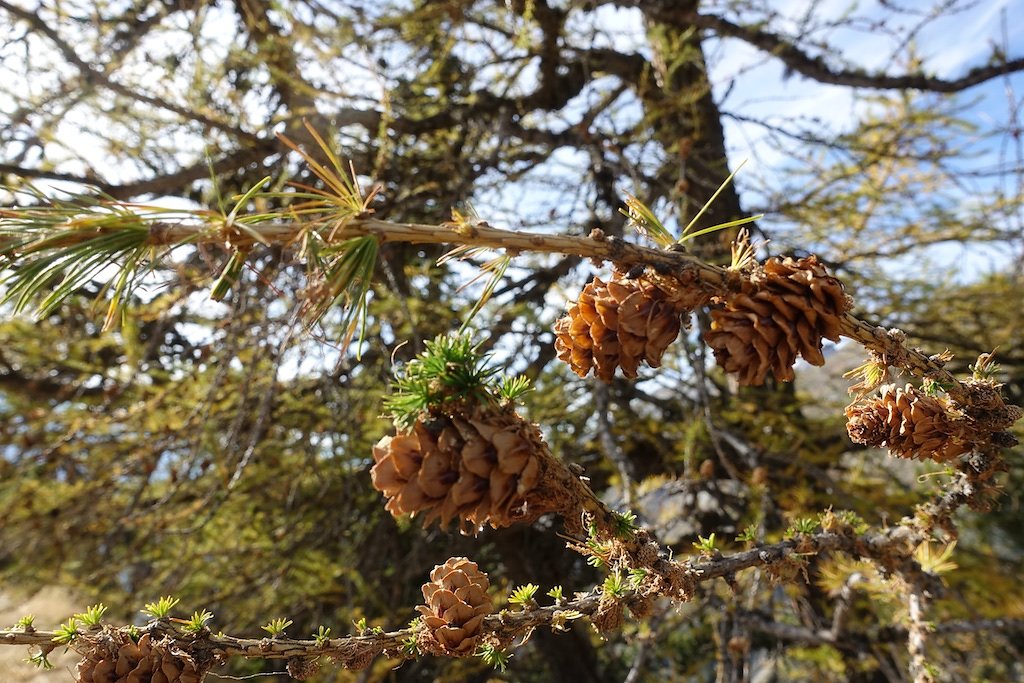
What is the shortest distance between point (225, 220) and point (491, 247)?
23 centimetres

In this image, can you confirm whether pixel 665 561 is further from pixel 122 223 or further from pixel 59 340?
pixel 59 340

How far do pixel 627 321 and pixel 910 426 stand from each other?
35cm

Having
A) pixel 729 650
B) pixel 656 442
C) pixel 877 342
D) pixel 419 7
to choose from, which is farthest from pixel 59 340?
pixel 877 342

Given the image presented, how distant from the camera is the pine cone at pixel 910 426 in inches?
27.0

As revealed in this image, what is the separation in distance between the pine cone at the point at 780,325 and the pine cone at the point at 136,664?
→ 2.08ft

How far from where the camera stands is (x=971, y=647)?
366 cm

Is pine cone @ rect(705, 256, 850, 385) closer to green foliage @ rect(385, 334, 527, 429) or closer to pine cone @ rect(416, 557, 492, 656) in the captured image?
green foliage @ rect(385, 334, 527, 429)

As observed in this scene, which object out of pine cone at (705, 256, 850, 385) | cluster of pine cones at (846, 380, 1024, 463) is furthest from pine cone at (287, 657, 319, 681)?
cluster of pine cones at (846, 380, 1024, 463)

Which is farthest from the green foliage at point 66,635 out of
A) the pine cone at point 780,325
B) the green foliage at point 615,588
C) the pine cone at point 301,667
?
the pine cone at point 780,325

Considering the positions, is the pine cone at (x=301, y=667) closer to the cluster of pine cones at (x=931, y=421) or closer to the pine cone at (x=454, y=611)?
the pine cone at (x=454, y=611)

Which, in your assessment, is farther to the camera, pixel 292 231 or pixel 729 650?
pixel 729 650

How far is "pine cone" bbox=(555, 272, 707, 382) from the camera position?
0.60 metres

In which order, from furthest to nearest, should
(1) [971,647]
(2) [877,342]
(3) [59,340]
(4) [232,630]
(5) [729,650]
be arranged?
(1) [971,647] → (3) [59,340] → (4) [232,630] → (5) [729,650] → (2) [877,342]

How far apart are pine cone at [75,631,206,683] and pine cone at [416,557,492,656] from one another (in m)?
0.25
